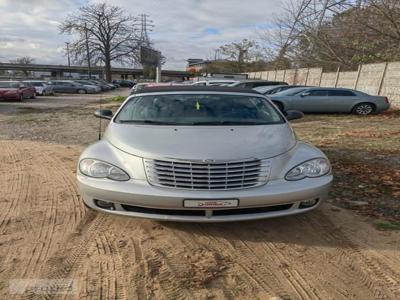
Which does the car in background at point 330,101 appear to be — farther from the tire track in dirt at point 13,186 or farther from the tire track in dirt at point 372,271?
the tire track in dirt at point 372,271

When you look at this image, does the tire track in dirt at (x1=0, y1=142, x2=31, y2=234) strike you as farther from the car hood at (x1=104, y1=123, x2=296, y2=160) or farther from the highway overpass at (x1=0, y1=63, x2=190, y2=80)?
the highway overpass at (x1=0, y1=63, x2=190, y2=80)

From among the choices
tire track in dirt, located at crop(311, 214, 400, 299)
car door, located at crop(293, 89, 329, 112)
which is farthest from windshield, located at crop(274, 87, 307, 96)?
tire track in dirt, located at crop(311, 214, 400, 299)

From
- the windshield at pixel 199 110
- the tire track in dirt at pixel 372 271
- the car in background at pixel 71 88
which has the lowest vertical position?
the car in background at pixel 71 88

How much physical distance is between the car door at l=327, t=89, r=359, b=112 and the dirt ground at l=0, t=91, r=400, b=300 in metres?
12.0

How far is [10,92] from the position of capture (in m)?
24.5

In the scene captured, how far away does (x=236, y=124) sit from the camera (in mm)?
4566

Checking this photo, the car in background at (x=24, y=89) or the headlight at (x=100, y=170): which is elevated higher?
the headlight at (x=100, y=170)

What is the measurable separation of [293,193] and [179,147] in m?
1.18

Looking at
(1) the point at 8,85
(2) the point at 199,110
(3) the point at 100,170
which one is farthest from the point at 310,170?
(1) the point at 8,85

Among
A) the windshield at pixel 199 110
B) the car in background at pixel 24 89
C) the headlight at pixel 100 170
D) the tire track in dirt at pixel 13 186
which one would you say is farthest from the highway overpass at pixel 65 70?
the headlight at pixel 100 170

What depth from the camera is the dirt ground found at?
2914 millimetres

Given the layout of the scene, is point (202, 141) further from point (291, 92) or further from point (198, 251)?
point (291, 92)

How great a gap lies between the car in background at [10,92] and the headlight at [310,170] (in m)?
24.9

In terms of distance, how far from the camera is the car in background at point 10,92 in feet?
80.0
